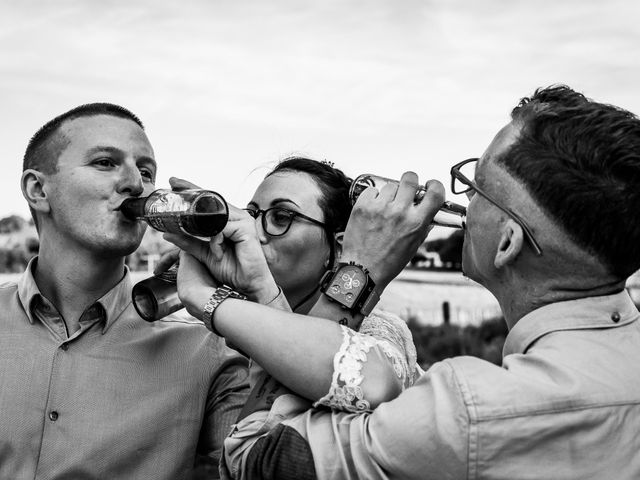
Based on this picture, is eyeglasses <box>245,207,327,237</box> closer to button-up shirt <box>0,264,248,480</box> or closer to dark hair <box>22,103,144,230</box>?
button-up shirt <box>0,264,248,480</box>

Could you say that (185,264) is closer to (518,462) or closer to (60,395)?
(60,395)

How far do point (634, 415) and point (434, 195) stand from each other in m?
0.88

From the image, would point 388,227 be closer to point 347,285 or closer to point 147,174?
point 347,285

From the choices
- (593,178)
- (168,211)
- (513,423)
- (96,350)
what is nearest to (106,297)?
(96,350)

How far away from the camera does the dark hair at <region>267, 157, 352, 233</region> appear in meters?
3.00

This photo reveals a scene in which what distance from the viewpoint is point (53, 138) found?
9.93ft

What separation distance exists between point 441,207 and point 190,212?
2.62 feet

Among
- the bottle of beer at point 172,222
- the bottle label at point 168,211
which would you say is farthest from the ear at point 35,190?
the bottle label at point 168,211

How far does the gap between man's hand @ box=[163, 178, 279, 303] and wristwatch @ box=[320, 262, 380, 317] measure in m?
0.25

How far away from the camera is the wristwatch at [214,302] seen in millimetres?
2196

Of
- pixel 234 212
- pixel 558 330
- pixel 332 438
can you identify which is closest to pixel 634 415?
pixel 558 330

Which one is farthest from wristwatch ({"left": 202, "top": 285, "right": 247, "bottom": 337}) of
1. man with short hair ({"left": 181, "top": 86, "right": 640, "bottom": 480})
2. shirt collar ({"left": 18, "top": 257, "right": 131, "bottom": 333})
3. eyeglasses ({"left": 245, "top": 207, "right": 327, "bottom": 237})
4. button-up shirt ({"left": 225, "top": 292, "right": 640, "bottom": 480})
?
shirt collar ({"left": 18, "top": 257, "right": 131, "bottom": 333})

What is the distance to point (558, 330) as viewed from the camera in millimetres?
1869

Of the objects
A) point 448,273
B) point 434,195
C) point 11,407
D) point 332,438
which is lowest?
point 448,273
